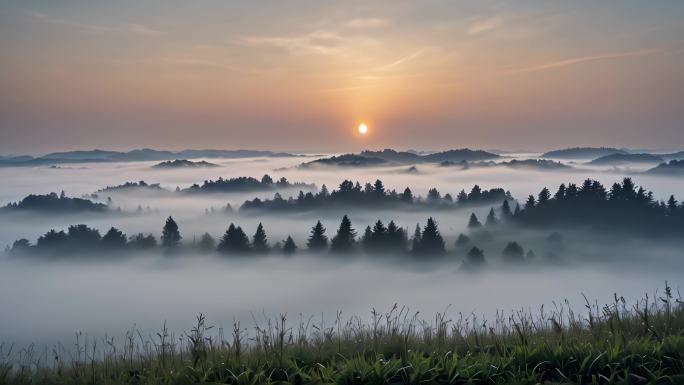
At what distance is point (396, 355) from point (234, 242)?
17325 centimetres

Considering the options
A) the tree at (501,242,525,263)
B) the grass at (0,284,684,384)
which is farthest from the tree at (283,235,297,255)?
the grass at (0,284,684,384)

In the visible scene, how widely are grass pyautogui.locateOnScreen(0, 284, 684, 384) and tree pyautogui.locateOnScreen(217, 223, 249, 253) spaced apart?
6716 inches

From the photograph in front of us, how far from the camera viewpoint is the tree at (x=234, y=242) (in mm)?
178750

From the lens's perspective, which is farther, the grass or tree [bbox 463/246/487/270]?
tree [bbox 463/246/487/270]

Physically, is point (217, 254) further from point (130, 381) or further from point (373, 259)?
point (130, 381)

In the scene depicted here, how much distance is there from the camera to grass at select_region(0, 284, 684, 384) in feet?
28.6

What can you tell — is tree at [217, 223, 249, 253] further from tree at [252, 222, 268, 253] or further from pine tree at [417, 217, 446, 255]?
pine tree at [417, 217, 446, 255]

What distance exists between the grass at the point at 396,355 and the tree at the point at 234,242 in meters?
171

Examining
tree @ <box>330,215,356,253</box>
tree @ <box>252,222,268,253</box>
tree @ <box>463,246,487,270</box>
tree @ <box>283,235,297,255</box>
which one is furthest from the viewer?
tree @ <box>330,215,356,253</box>

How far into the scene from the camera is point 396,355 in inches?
415

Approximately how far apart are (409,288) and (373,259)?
861 inches

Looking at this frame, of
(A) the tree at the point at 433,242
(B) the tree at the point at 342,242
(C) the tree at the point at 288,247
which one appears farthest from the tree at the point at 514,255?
(C) the tree at the point at 288,247

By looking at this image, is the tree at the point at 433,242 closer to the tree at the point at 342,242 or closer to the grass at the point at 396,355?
the tree at the point at 342,242

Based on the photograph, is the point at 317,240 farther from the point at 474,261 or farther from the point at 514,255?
the point at 514,255
